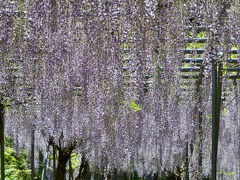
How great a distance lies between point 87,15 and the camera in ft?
15.5

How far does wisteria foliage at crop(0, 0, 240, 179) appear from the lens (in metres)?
4.70

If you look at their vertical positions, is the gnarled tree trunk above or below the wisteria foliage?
below

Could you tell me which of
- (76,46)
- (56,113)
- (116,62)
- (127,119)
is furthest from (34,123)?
(116,62)

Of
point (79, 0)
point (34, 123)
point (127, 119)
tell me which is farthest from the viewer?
point (34, 123)

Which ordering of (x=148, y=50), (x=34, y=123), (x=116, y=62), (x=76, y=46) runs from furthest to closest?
1. (x=34, y=123)
2. (x=76, y=46)
3. (x=116, y=62)
4. (x=148, y=50)

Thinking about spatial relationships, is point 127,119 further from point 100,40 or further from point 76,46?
point 100,40

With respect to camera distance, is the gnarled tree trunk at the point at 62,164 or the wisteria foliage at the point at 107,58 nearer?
the wisteria foliage at the point at 107,58

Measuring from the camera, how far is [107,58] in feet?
19.8

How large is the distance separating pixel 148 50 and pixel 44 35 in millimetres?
1447

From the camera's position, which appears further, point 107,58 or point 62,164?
point 62,164

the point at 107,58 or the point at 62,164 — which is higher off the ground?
the point at 107,58

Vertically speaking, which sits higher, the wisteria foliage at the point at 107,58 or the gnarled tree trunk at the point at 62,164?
the wisteria foliage at the point at 107,58

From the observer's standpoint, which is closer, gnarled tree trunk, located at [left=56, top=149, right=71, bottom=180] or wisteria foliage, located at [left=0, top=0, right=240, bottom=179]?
wisteria foliage, located at [left=0, top=0, right=240, bottom=179]

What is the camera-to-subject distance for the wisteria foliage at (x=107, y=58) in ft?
15.4
